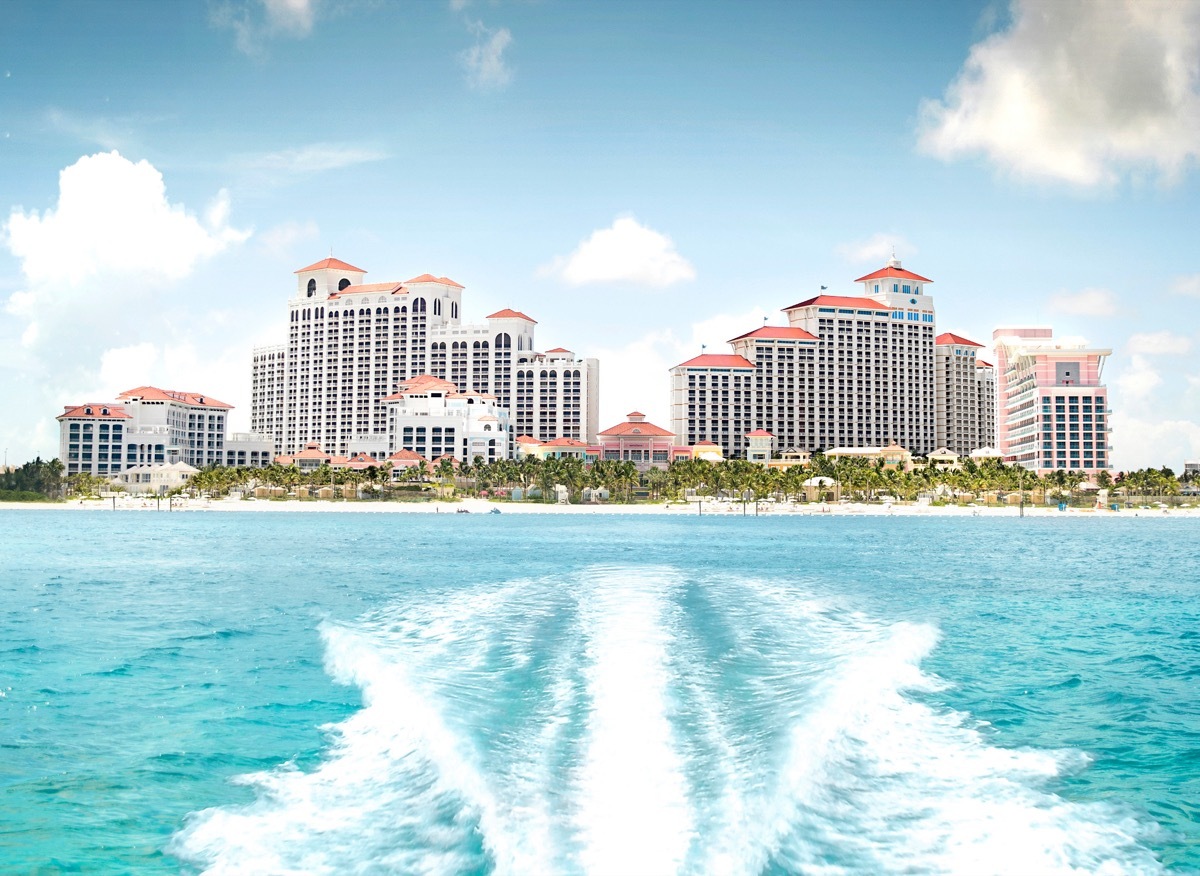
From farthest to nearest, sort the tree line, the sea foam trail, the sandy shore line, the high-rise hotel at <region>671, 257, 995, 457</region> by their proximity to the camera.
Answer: the high-rise hotel at <region>671, 257, 995, 457</region>, the tree line, the sandy shore line, the sea foam trail

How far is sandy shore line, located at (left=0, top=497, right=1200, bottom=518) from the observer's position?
132125mm

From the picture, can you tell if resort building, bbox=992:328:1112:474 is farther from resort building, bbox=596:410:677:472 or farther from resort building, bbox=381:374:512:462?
resort building, bbox=381:374:512:462

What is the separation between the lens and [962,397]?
193625 mm

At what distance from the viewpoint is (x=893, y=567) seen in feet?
151

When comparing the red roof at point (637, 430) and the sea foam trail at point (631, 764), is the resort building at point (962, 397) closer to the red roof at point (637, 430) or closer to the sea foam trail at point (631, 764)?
the red roof at point (637, 430)

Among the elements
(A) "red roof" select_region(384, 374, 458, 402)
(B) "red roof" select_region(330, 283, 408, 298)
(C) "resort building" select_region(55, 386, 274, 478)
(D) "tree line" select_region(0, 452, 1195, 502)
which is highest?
(B) "red roof" select_region(330, 283, 408, 298)

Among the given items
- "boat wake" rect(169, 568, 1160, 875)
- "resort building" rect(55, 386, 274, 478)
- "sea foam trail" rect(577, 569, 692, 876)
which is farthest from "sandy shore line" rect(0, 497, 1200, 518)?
"boat wake" rect(169, 568, 1160, 875)

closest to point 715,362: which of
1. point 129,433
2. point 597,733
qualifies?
point 129,433

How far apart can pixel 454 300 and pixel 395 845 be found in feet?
605

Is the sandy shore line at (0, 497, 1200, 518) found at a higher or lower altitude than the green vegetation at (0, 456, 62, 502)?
lower

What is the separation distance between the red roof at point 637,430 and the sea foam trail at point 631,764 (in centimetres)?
14577

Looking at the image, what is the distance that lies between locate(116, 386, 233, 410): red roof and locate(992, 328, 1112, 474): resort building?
13858 cm

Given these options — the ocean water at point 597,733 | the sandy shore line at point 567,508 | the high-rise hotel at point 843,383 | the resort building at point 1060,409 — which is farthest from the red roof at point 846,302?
the ocean water at point 597,733

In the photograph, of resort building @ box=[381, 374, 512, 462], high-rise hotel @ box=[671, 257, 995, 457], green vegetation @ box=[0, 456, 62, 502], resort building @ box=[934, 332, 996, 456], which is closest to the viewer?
green vegetation @ box=[0, 456, 62, 502]
